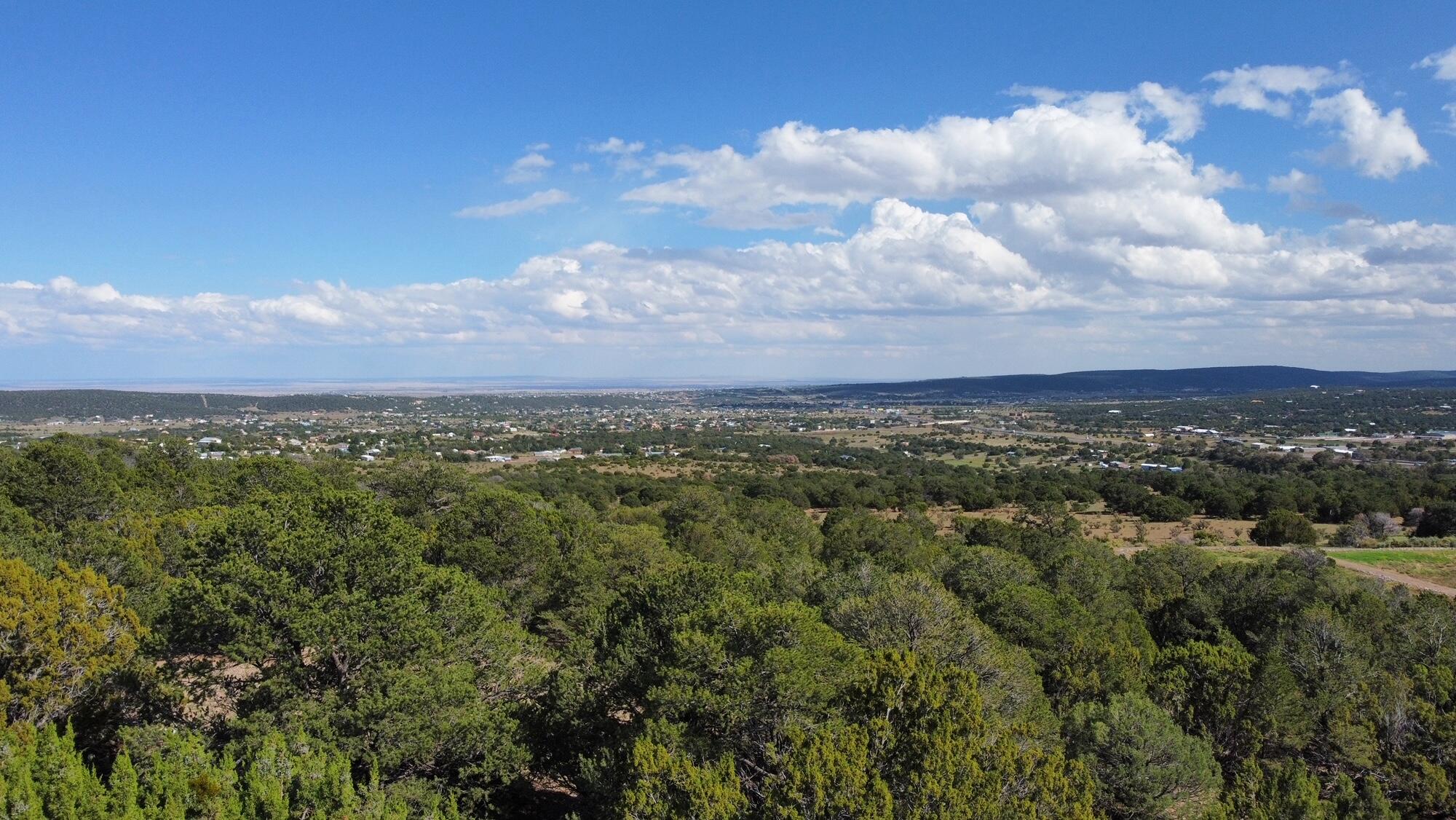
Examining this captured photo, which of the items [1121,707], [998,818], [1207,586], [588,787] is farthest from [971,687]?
[1207,586]

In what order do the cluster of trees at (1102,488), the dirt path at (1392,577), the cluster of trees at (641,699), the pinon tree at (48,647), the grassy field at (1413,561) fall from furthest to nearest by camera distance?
the cluster of trees at (1102,488), the grassy field at (1413,561), the dirt path at (1392,577), the pinon tree at (48,647), the cluster of trees at (641,699)

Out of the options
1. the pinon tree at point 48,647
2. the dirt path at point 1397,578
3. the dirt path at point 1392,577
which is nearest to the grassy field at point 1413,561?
the dirt path at point 1392,577

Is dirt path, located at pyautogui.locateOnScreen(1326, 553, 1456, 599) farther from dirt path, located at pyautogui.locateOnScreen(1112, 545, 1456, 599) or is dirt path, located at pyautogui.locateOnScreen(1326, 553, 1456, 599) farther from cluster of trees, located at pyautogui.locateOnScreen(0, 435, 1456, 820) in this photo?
cluster of trees, located at pyautogui.locateOnScreen(0, 435, 1456, 820)

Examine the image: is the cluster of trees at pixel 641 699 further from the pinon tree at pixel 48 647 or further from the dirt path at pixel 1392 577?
the dirt path at pixel 1392 577

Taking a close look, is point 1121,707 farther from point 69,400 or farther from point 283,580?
point 69,400

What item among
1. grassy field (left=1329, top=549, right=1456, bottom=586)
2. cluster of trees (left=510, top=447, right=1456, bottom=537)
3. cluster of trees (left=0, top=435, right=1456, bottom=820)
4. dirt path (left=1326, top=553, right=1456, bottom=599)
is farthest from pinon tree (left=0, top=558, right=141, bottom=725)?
grassy field (left=1329, top=549, right=1456, bottom=586)

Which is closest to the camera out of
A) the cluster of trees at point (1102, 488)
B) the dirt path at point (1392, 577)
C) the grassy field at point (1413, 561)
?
the dirt path at point (1392, 577)
